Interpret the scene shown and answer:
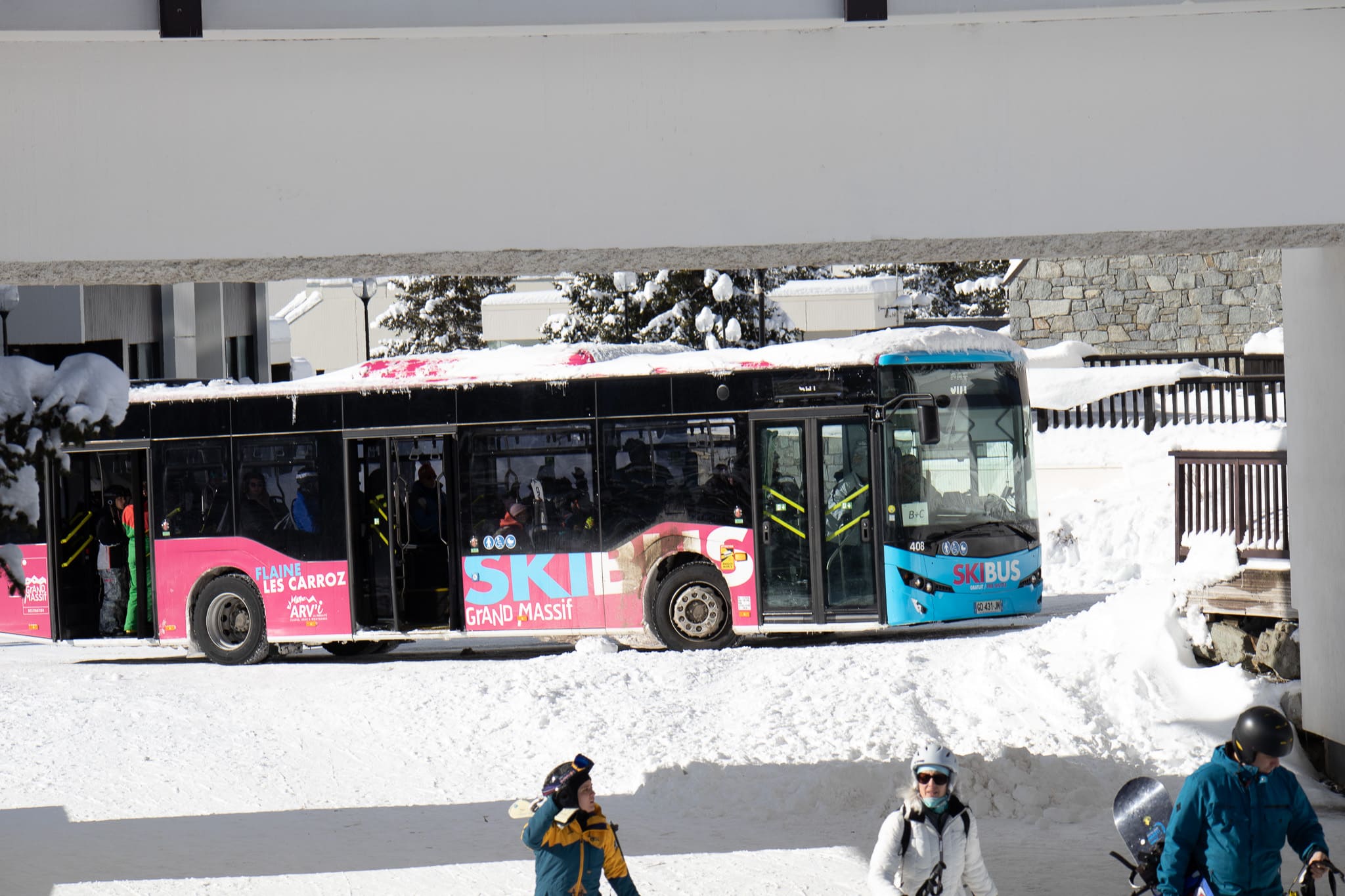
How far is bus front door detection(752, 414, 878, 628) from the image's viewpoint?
14891mm

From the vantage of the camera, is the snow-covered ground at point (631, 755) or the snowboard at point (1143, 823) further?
the snow-covered ground at point (631, 755)

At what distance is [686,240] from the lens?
6.77m

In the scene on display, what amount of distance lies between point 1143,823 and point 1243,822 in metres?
0.56

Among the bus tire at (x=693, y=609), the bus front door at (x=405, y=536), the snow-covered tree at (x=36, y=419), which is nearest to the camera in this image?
the snow-covered tree at (x=36, y=419)

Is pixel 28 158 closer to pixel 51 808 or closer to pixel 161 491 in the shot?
pixel 51 808

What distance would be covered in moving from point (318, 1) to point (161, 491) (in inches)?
433

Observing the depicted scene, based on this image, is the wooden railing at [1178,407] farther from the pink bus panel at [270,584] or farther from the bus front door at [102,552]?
the bus front door at [102,552]

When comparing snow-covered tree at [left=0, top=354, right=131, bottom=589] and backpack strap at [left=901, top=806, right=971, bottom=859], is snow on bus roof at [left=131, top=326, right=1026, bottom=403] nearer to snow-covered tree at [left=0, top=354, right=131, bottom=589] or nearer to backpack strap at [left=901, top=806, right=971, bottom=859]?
snow-covered tree at [left=0, top=354, right=131, bottom=589]

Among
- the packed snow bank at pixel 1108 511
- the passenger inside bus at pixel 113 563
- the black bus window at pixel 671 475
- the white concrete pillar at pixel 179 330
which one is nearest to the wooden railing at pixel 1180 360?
the packed snow bank at pixel 1108 511

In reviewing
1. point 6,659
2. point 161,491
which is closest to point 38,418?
point 161,491

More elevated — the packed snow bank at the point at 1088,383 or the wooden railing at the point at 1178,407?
the packed snow bank at the point at 1088,383

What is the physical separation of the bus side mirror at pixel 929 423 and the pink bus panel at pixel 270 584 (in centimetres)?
625

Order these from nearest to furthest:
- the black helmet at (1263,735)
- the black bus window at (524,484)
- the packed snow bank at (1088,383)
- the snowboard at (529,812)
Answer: the black helmet at (1263,735) → the snowboard at (529,812) → the black bus window at (524,484) → the packed snow bank at (1088,383)

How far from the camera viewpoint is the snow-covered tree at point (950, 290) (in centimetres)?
6300
